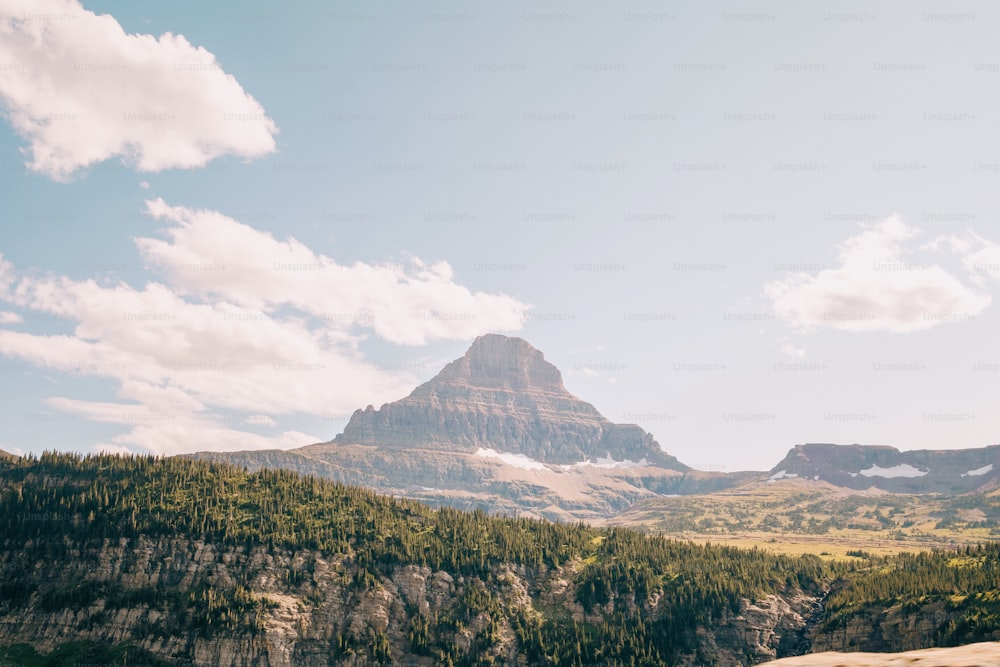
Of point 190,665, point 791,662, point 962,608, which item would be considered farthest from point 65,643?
point 962,608

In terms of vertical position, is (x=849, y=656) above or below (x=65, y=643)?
above

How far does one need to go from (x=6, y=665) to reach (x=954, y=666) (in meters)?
241

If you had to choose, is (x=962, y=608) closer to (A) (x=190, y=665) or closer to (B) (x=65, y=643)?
(A) (x=190, y=665)

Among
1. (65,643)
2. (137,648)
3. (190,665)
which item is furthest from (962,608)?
(65,643)

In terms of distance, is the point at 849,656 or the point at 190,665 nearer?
the point at 849,656

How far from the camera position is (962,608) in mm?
192750

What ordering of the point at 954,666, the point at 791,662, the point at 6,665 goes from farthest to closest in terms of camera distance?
the point at 6,665
the point at 791,662
the point at 954,666

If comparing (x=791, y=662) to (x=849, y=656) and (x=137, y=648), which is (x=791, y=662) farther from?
(x=137, y=648)

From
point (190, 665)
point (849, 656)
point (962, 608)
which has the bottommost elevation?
point (190, 665)

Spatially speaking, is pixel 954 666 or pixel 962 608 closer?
pixel 954 666

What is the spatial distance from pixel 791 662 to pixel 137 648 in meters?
225

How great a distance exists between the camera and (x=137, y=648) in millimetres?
199375

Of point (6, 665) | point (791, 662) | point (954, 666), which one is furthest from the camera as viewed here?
point (6, 665)

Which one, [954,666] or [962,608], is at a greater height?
[954,666]
